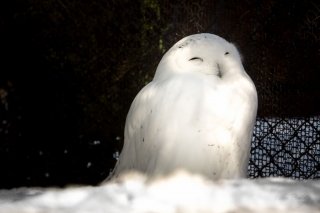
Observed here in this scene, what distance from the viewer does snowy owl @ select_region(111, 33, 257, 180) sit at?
3.15ft

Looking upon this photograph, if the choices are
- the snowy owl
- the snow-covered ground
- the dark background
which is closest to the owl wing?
the snowy owl

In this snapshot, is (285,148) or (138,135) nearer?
(138,135)

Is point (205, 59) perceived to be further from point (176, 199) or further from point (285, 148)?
point (285, 148)

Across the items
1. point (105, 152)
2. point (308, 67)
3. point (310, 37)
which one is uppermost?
point (310, 37)

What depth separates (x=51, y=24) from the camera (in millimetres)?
1668

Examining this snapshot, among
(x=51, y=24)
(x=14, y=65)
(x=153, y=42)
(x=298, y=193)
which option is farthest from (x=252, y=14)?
(x=298, y=193)

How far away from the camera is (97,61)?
1710 mm

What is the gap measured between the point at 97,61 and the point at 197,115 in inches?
Answer: 33.2

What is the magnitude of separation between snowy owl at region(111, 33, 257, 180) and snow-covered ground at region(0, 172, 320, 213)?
56 cm

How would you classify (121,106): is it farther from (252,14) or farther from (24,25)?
(252,14)

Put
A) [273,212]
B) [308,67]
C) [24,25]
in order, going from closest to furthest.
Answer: [273,212] → [24,25] → [308,67]

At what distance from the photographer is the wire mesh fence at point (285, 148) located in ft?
5.88

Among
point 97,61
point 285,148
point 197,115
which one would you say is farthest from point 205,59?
point 285,148

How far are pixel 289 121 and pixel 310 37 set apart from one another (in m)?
0.37
